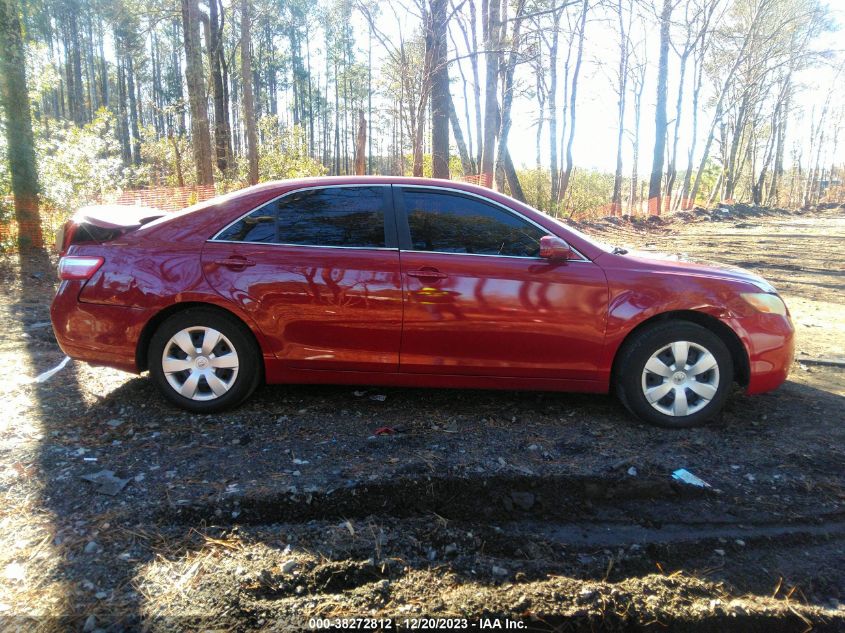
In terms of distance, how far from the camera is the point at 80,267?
3.84m

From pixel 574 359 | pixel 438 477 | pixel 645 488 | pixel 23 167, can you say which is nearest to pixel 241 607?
pixel 438 477

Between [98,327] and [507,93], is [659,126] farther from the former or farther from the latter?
[98,327]

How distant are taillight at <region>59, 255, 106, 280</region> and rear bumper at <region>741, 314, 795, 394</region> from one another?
4385 mm

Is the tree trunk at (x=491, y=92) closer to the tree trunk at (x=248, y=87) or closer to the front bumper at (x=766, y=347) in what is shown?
the tree trunk at (x=248, y=87)

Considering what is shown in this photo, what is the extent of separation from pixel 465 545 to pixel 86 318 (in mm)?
2958

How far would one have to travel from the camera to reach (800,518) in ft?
9.46

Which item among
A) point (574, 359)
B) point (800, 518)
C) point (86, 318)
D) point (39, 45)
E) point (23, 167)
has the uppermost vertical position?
point (39, 45)

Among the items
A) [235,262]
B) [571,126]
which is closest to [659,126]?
[571,126]

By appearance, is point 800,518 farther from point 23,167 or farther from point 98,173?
point 98,173

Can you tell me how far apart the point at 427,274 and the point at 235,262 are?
128 cm

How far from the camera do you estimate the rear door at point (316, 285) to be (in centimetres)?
376

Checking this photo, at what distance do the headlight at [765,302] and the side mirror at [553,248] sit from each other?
125cm

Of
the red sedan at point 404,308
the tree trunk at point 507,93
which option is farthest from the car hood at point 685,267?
the tree trunk at point 507,93

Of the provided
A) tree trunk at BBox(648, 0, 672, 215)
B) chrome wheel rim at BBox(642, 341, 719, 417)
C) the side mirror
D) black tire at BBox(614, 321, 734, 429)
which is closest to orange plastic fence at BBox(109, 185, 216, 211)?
the side mirror
